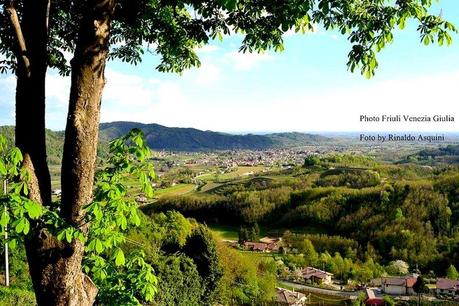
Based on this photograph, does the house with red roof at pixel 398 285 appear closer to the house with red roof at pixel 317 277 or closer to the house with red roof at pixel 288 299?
the house with red roof at pixel 317 277

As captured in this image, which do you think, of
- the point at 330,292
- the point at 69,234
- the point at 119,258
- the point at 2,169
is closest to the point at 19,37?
the point at 2,169

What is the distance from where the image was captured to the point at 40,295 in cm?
317

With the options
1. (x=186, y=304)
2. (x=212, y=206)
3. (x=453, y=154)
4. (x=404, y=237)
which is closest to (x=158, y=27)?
(x=186, y=304)

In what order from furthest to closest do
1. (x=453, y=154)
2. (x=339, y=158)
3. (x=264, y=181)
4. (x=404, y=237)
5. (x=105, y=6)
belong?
(x=453, y=154), (x=339, y=158), (x=264, y=181), (x=404, y=237), (x=105, y=6)

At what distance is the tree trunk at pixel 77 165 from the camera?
3121mm

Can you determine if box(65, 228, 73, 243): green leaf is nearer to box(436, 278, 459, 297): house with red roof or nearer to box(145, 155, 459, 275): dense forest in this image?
box(436, 278, 459, 297): house with red roof

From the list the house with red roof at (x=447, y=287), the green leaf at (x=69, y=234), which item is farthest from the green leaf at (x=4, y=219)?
the house with red roof at (x=447, y=287)

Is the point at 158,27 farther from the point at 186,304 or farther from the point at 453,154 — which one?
the point at 453,154

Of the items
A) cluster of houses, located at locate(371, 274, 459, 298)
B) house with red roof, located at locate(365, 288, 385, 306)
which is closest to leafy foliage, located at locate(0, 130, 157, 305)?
house with red roof, located at locate(365, 288, 385, 306)

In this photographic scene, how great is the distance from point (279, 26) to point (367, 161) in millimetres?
152490

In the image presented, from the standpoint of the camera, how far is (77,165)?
127 inches

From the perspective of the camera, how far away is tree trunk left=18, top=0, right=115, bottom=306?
10.2ft

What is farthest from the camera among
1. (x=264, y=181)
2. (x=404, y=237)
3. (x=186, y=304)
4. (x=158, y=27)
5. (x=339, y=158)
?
(x=339, y=158)

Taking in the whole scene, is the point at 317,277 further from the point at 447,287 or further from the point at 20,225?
the point at 20,225
